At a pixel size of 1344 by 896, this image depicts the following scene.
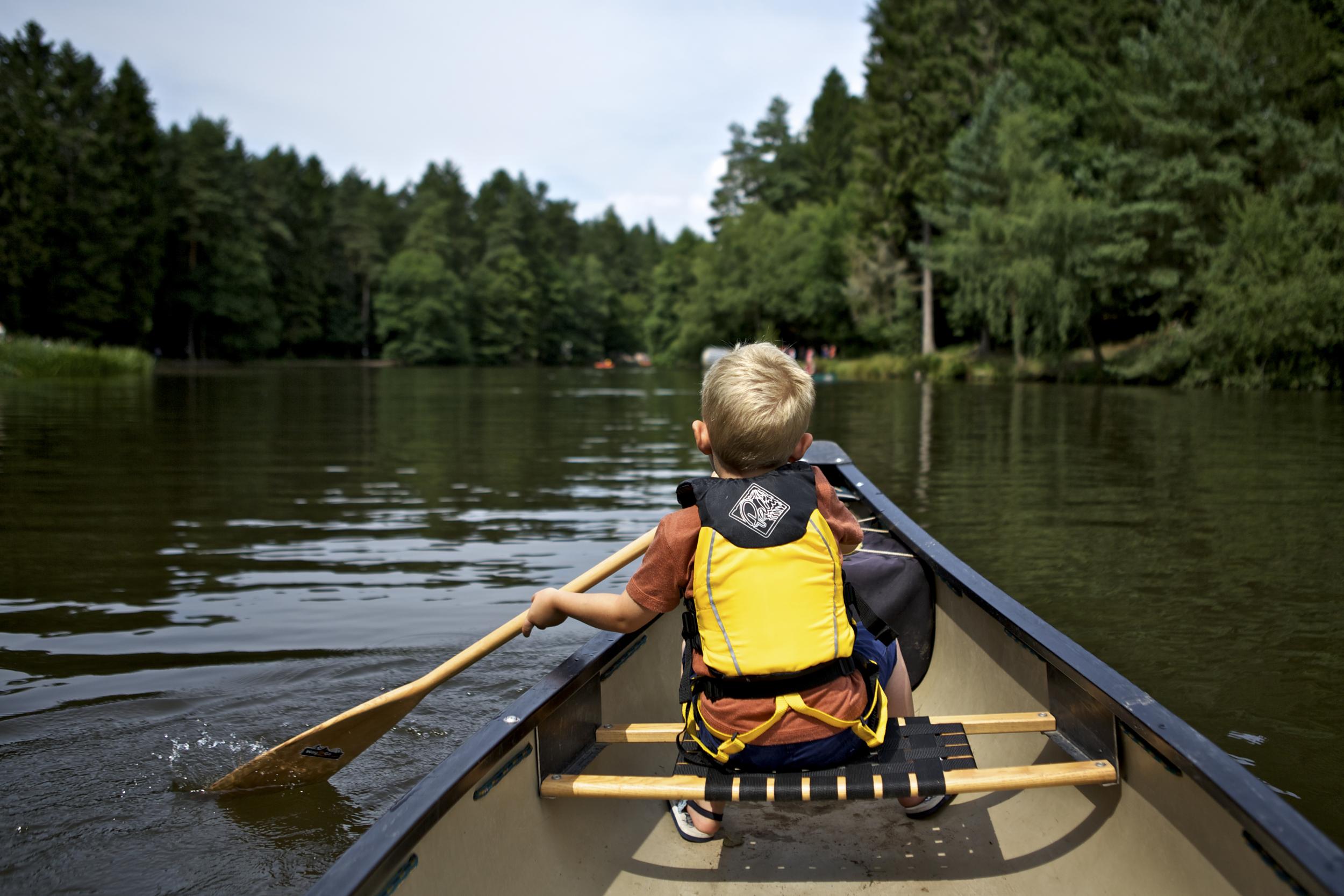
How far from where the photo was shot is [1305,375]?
77.4 ft

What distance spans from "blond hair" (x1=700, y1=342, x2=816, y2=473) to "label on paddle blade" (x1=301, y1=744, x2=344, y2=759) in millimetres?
1713

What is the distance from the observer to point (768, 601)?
6.97ft

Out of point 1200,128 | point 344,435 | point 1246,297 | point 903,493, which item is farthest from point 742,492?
point 1200,128

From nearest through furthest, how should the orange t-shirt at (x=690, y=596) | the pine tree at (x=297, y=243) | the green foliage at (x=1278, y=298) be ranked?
the orange t-shirt at (x=690, y=596)
the green foliage at (x=1278, y=298)
the pine tree at (x=297, y=243)

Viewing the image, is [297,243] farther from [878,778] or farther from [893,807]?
[878,778]

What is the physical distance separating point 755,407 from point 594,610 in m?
0.66

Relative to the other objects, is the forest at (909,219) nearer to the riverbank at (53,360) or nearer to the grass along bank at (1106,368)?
the grass along bank at (1106,368)

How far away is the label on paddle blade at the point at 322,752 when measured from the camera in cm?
309

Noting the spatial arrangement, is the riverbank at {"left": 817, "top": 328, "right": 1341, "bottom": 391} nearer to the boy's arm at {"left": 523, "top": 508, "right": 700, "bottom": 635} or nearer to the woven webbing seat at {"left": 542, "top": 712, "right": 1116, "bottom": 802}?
the woven webbing seat at {"left": 542, "top": 712, "right": 1116, "bottom": 802}

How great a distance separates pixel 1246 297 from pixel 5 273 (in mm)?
39585

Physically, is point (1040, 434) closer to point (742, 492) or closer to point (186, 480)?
point (186, 480)

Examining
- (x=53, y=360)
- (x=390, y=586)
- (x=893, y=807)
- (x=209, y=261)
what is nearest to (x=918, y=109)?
(x=53, y=360)

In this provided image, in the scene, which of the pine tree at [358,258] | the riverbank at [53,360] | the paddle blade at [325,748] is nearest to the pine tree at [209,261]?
the pine tree at [358,258]

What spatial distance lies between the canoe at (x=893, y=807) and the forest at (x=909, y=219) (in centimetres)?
1063
